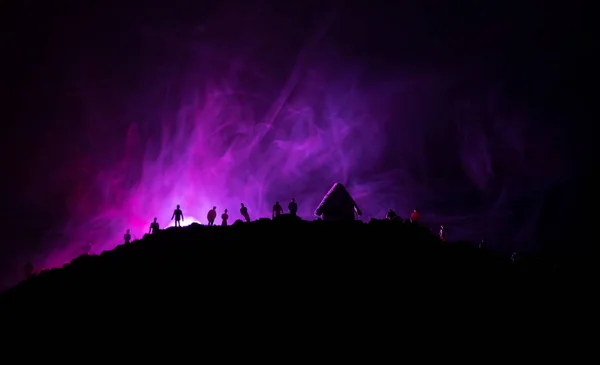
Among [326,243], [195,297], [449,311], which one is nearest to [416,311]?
[449,311]

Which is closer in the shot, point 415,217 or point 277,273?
point 277,273

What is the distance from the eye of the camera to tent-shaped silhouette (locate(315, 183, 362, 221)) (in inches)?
1316

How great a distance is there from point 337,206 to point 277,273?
→ 11.6 meters

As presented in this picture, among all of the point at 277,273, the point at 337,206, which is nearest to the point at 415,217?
the point at 337,206

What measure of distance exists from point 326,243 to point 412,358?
9662 mm

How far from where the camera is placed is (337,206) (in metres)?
33.5

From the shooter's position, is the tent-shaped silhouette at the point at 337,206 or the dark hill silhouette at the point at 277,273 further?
the tent-shaped silhouette at the point at 337,206

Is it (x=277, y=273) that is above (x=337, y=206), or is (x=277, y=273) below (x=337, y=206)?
below

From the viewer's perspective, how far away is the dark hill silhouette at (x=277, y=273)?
2181cm

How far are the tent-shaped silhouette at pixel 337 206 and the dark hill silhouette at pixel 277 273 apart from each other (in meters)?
4.89

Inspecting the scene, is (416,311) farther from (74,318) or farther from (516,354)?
(74,318)

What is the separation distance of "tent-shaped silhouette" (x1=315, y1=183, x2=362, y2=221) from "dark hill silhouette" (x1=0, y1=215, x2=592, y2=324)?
4.89 m

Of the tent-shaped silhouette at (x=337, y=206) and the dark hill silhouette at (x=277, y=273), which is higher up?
the tent-shaped silhouette at (x=337, y=206)

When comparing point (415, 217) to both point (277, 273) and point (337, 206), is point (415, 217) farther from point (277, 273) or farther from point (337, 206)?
point (277, 273)
